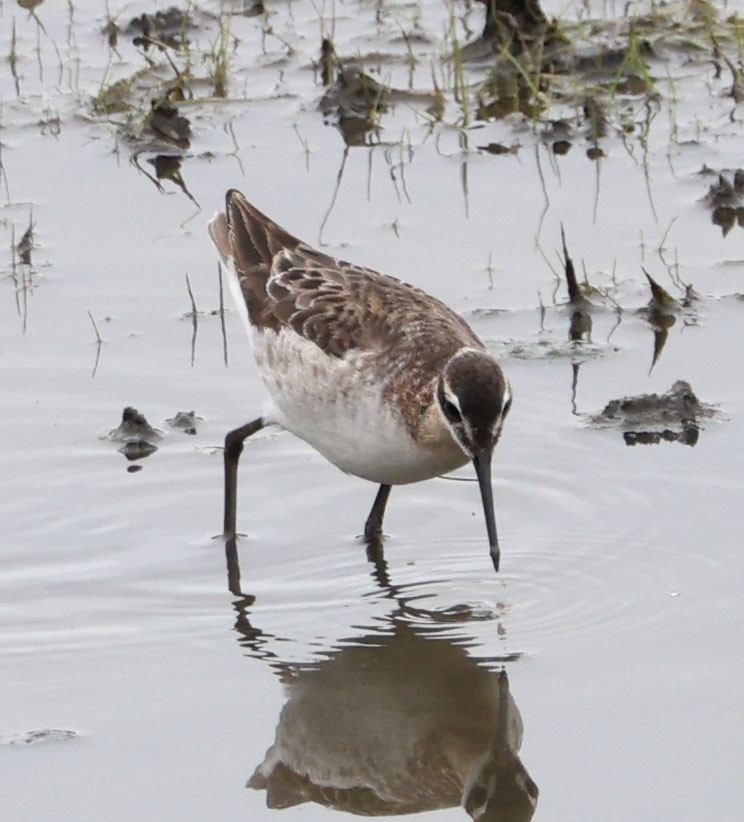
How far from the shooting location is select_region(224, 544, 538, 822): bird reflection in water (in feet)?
20.1

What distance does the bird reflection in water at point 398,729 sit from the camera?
6.11 m

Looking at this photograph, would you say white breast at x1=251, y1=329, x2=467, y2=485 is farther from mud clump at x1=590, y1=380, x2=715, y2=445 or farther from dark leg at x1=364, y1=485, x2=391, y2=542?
mud clump at x1=590, y1=380, x2=715, y2=445

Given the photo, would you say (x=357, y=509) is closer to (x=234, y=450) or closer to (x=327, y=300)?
(x=234, y=450)

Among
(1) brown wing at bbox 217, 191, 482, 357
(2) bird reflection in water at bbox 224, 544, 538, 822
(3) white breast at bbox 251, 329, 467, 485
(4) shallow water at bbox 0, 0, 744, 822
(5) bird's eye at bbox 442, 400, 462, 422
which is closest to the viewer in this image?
(2) bird reflection in water at bbox 224, 544, 538, 822

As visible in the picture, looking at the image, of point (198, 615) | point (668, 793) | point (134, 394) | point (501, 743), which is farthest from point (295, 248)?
point (668, 793)

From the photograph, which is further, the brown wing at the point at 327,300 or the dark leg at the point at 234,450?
the dark leg at the point at 234,450

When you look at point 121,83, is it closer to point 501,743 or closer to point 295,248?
point 295,248

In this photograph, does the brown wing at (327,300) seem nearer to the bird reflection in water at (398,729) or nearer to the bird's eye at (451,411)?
the bird's eye at (451,411)

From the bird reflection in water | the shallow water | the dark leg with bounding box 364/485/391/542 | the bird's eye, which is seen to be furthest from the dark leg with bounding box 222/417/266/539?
the bird's eye

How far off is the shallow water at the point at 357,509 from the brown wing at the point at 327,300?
71cm

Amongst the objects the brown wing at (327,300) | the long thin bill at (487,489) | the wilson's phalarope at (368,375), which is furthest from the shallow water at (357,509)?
the brown wing at (327,300)

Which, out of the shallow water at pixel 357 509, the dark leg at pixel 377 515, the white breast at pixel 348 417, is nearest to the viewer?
the shallow water at pixel 357 509

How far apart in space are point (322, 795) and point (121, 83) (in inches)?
280

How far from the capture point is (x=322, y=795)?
616 cm
